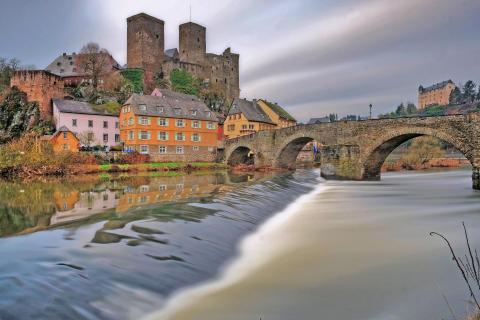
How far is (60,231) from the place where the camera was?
7980mm

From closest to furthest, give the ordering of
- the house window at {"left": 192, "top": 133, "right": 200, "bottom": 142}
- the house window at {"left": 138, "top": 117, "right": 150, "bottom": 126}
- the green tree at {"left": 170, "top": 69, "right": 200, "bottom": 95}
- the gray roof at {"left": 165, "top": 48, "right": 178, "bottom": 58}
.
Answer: the house window at {"left": 138, "top": 117, "right": 150, "bottom": 126} < the house window at {"left": 192, "top": 133, "right": 200, "bottom": 142} < the green tree at {"left": 170, "top": 69, "right": 200, "bottom": 95} < the gray roof at {"left": 165, "top": 48, "right": 178, "bottom": 58}

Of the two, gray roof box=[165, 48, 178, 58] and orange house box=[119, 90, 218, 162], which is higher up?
gray roof box=[165, 48, 178, 58]

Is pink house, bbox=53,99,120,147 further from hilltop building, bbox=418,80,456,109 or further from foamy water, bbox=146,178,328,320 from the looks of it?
hilltop building, bbox=418,80,456,109

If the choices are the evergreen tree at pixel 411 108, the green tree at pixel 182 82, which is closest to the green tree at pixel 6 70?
the green tree at pixel 182 82

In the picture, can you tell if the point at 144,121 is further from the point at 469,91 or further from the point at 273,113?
the point at 469,91

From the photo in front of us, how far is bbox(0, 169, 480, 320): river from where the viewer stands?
4.67 m

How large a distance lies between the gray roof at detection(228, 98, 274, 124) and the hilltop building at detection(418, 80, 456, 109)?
95.7 m

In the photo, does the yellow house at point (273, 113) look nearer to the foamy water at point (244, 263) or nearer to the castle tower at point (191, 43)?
the castle tower at point (191, 43)

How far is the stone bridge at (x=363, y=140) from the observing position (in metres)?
20.0

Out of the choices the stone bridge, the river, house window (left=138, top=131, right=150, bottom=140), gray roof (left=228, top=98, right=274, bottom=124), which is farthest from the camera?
gray roof (left=228, top=98, right=274, bottom=124)

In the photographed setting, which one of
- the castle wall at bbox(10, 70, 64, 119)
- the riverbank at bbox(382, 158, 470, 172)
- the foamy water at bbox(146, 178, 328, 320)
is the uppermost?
the castle wall at bbox(10, 70, 64, 119)

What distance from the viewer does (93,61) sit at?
5512cm

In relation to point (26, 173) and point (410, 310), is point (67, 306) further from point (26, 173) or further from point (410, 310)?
point (26, 173)

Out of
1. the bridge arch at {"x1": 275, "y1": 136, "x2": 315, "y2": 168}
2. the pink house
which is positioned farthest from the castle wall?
the bridge arch at {"x1": 275, "y1": 136, "x2": 315, "y2": 168}
